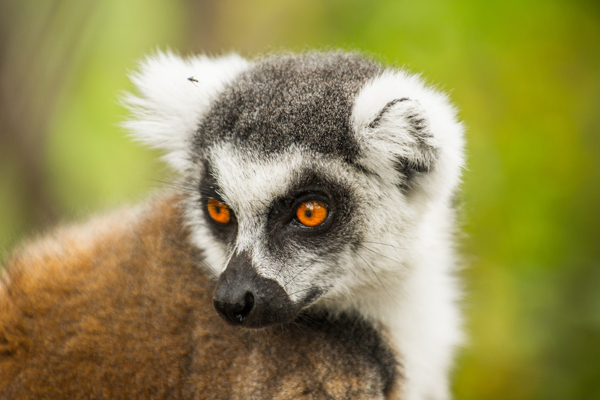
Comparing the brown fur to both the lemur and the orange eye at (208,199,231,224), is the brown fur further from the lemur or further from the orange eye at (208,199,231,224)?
the orange eye at (208,199,231,224)

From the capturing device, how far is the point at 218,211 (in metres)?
2.62

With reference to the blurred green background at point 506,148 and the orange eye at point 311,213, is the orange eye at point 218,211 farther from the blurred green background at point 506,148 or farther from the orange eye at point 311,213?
the blurred green background at point 506,148

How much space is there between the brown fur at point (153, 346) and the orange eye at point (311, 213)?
582mm

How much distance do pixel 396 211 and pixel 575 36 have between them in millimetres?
3965

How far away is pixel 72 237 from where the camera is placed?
3279 mm

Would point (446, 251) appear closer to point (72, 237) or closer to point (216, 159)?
point (216, 159)

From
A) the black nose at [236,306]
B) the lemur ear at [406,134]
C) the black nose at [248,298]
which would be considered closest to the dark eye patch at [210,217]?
the black nose at [248,298]

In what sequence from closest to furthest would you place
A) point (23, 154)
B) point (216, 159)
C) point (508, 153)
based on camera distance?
1. point (216, 159)
2. point (508, 153)
3. point (23, 154)

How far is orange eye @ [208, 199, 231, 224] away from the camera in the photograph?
8.48 feet

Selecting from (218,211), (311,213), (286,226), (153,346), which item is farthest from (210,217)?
(153,346)

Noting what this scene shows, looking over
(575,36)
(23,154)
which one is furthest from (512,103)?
(23,154)

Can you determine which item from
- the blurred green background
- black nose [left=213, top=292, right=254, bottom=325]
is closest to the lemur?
black nose [left=213, top=292, right=254, bottom=325]

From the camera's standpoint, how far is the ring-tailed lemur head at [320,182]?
234cm

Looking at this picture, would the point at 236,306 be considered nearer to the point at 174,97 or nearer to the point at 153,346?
the point at 153,346
